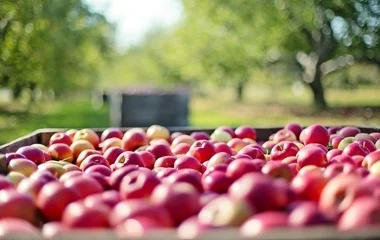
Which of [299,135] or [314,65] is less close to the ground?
[314,65]

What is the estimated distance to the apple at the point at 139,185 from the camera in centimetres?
225

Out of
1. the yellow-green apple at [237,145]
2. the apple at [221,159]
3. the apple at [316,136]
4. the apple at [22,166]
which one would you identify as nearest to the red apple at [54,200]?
the apple at [22,166]

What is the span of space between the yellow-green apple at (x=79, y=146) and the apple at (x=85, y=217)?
6.75ft

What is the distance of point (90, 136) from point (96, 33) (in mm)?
28622

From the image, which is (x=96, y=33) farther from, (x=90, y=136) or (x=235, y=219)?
(x=235, y=219)

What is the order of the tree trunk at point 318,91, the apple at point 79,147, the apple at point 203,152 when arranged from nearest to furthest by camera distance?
1. the apple at point 203,152
2. the apple at point 79,147
3. the tree trunk at point 318,91

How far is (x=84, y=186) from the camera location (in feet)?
7.83

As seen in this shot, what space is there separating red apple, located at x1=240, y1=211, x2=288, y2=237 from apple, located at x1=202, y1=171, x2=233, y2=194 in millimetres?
594

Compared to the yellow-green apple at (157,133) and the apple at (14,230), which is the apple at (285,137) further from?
the apple at (14,230)

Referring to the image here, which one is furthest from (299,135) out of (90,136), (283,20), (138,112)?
(283,20)

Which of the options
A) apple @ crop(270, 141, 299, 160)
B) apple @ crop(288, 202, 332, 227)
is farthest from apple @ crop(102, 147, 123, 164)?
apple @ crop(288, 202, 332, 227)

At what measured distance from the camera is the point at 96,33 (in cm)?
3222

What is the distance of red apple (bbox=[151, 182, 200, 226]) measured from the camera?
6.53 feet

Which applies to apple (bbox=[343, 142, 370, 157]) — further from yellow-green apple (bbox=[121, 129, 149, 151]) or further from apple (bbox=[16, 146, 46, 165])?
apple (bbox=[16, 146, 46, 165])
